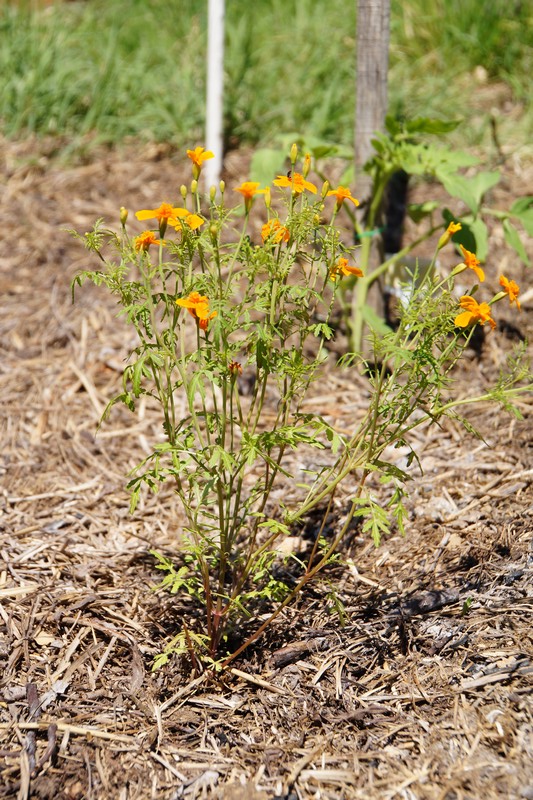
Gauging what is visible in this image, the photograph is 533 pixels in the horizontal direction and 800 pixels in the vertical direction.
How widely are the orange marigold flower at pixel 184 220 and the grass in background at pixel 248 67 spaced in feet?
9.75

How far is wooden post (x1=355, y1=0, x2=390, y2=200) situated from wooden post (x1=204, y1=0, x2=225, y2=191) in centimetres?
105

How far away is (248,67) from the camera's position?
4898mm

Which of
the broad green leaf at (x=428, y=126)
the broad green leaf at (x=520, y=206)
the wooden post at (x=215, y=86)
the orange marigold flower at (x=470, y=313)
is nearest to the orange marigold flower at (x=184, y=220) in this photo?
the orange marigold flower at (x=470, y=313)

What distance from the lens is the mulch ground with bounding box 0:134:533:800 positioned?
1.87 metres

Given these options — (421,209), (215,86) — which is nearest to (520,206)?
(421,209)

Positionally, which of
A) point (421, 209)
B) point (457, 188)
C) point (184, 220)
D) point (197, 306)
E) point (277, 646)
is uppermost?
point (184, 220)

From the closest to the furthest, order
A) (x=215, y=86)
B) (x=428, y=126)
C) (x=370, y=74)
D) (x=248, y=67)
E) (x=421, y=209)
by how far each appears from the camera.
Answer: (x=428, y=126) < (x=370, y=74) < (x=421, y=209) < (x=215, y=86) < (x=248, y=67)

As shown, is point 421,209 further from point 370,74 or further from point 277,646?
point 277,646

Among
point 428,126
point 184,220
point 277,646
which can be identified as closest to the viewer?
point 184,220

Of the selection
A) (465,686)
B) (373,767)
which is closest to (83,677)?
(373,767)

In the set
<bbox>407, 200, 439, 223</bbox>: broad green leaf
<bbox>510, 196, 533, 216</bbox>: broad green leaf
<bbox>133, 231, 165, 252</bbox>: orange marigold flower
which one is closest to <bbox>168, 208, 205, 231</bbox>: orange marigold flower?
<bbox>133, 231, 165, 252</bbox>: orange marigold flower

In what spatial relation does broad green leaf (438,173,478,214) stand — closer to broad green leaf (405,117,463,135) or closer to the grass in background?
broad green leaf (405,117,463,135)

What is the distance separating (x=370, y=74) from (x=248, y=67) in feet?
6.30

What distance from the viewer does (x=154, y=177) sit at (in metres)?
4.59
